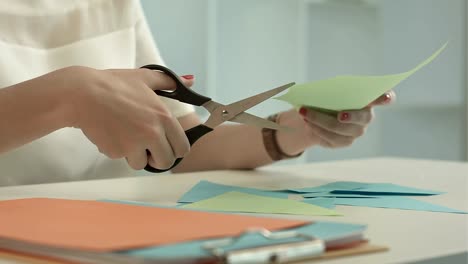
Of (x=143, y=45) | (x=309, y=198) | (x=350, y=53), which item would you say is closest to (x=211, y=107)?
(x=309, y=198)

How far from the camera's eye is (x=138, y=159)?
821 millimetres

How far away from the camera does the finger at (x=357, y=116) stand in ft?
3.67

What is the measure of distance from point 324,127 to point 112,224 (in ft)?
2.06

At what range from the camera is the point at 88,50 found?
1.27 m

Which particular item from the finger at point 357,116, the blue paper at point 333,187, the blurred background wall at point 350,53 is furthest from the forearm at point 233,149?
the blurred background wall at point 350,53

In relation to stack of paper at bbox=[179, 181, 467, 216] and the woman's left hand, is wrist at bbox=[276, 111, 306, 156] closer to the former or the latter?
the woman's left hand

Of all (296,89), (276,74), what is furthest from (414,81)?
(296,89)

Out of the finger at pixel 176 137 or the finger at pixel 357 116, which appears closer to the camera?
the finger at pixel 176 137

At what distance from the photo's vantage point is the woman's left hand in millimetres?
1125

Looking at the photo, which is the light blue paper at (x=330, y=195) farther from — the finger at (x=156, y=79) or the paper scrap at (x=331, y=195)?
the finger at (x=156, y=79)

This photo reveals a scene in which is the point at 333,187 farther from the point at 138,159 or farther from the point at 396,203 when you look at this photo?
the point at 138,159

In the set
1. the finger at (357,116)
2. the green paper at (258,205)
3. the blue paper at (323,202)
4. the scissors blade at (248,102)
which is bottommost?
the blue paper at (323,202)

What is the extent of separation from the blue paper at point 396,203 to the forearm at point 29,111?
0.32m

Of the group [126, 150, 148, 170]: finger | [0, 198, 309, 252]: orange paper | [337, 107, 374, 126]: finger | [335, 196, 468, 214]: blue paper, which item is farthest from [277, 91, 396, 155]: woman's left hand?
[0, 198, 309, 252]: orange paper
